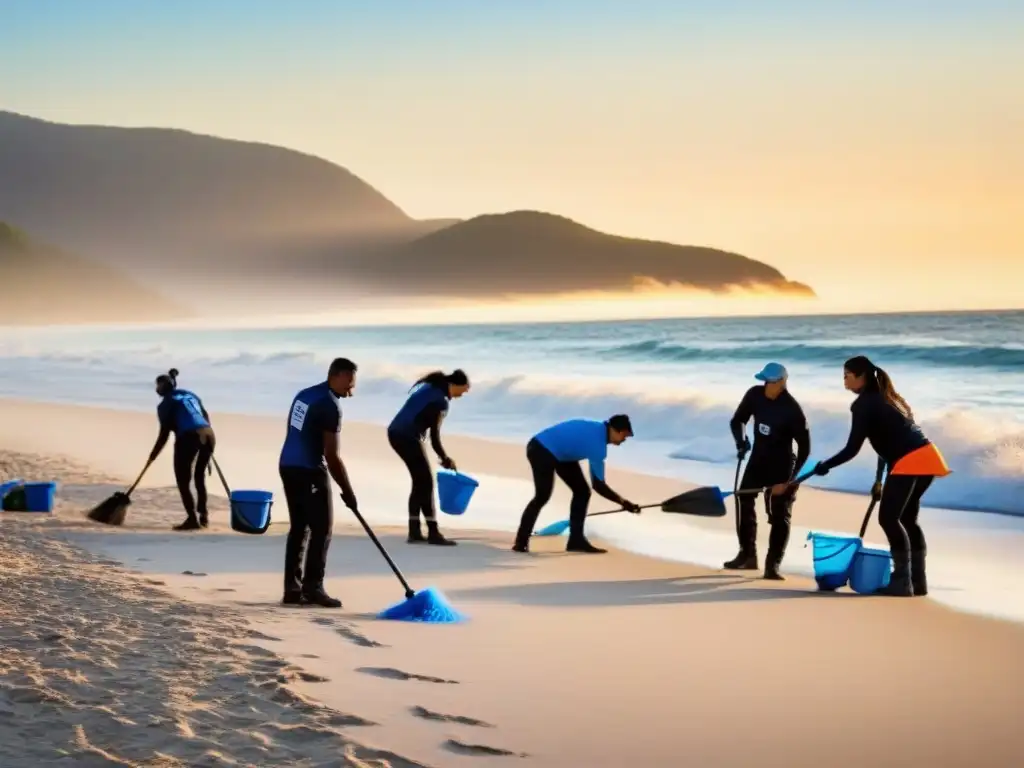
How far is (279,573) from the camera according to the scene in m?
8.52

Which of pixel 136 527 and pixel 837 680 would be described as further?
pixel 136 527

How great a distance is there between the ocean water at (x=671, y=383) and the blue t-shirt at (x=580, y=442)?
554cm

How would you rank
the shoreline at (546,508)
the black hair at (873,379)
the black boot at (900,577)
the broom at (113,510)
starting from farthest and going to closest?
the broom at (113,510) → the shoreline at (546,508) → the black boot at (900,577) → the black hair at (873,379)

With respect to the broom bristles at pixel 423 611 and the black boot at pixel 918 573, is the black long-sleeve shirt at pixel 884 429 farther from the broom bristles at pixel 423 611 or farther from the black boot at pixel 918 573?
the broom bristles at pixel 423 611

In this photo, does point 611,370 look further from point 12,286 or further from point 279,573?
point 12,286

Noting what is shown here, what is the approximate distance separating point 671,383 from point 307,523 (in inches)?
1159

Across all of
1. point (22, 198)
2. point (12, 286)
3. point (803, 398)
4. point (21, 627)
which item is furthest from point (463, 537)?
point (22, 198)

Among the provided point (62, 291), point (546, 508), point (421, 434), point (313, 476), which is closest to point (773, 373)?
point (421, 434)

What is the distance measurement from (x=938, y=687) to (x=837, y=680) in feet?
1.55

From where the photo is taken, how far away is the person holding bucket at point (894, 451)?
25.8 ft

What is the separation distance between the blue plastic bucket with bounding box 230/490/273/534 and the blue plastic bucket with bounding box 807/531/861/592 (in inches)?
171

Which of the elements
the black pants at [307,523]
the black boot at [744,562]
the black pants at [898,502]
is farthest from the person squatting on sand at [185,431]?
the black pants at [898,502]

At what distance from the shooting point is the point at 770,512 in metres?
8.73

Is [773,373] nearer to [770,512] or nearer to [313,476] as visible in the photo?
[770,512]
